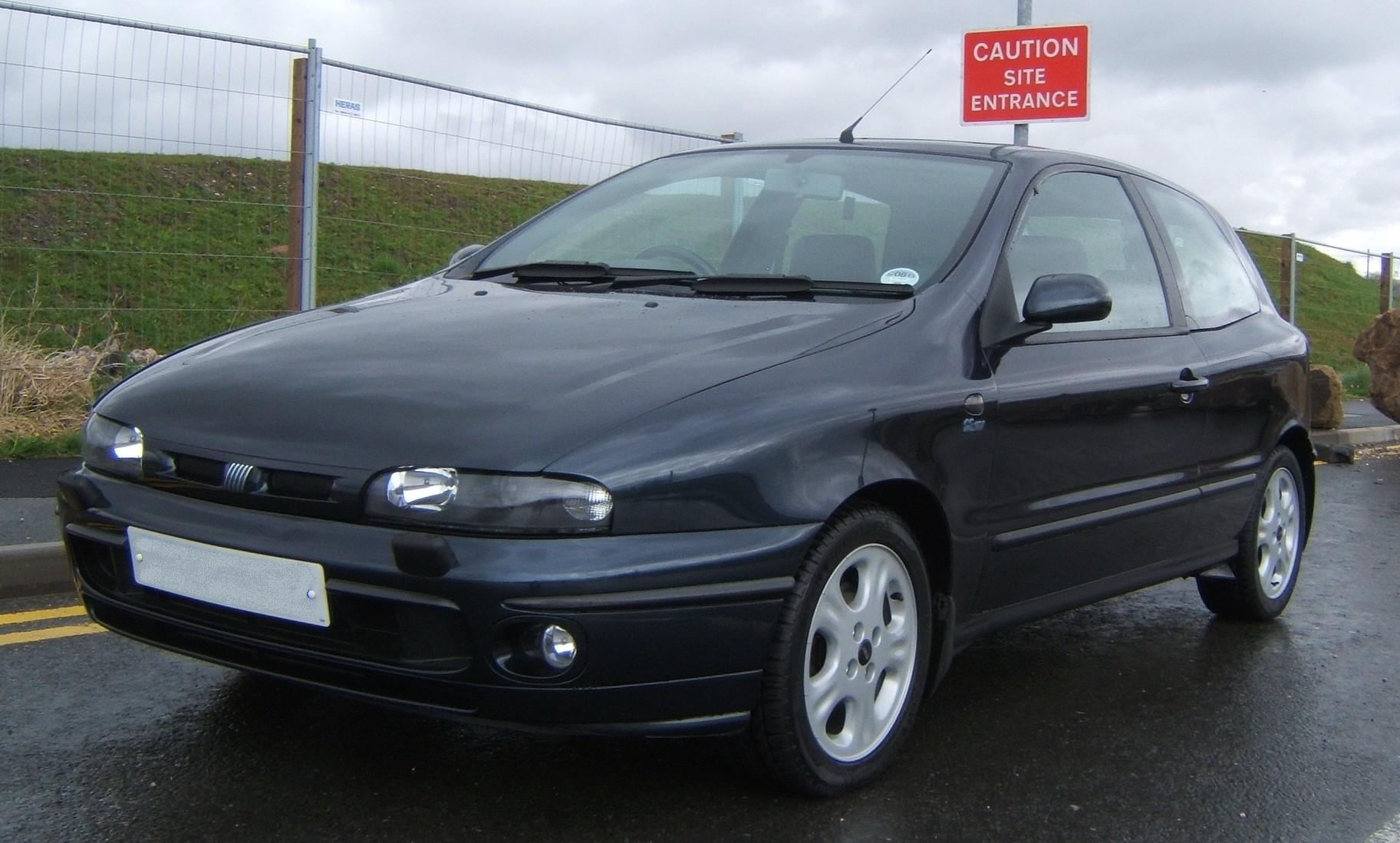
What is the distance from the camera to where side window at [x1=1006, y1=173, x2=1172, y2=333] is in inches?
161

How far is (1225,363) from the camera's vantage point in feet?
15.7

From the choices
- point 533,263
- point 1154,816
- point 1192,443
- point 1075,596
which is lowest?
point 1154,816

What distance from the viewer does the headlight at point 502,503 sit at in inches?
109

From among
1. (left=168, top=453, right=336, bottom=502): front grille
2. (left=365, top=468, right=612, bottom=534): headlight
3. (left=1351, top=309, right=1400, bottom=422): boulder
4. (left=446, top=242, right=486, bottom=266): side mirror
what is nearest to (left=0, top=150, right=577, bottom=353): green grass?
(left=446, top=242, right=486, bottom=266): side mirror

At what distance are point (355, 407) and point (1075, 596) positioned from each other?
82.4 inches

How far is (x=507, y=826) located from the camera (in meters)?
3.05

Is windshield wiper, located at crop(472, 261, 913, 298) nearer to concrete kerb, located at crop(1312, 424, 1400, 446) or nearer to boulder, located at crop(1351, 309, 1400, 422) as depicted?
concrete kerb, located at crop(1312, 424, 1400, 446)

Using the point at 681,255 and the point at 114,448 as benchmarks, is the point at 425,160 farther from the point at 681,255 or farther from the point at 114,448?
the point at 114,448

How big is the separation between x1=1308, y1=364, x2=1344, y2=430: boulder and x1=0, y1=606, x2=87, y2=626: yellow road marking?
9614 mm

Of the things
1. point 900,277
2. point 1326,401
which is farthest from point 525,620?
point 1326,401

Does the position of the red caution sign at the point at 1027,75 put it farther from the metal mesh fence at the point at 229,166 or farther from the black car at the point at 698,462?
the black car at the point at 698,462

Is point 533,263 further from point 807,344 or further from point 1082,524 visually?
point 1082,524

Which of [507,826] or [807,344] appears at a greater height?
[807,344]

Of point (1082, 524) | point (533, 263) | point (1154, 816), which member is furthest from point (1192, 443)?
point (533, 263)
